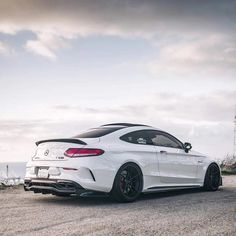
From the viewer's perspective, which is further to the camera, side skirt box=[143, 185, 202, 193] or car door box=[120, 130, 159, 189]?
side skirt box=[143, 185, 202, 193]

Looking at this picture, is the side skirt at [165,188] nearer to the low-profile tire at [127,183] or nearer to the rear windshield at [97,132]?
the low-profile tire at [127,183]

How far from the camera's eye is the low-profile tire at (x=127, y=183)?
853cm

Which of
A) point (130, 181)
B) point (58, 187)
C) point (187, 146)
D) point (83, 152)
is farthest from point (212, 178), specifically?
point (58, 187)

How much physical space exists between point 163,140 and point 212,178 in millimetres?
1825

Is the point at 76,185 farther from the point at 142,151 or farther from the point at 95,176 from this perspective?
the point at 142,151

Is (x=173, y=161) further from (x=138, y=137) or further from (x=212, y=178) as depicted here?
(x=212, y=178)

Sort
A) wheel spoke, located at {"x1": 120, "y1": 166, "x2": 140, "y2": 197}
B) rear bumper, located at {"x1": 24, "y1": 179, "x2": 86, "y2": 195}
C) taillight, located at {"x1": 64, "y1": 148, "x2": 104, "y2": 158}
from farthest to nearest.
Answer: wheel spoke, located at {"x1": 120, "y1": 166, "x2": 140, "y2": 197}
taillight, located at {"x1": 64, "y1": 148, "x2": 104, "y2": 158}
rear bumper, located at {"x1": 24, "y1": 179, "x2": 86, "y2": 195}

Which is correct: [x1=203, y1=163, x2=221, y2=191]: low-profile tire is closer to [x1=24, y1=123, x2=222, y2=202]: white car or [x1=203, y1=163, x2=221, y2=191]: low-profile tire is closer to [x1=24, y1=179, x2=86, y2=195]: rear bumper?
[x1=24, y1=123, x2=222, y2=202]: white car

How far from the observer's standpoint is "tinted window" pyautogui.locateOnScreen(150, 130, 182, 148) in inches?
389

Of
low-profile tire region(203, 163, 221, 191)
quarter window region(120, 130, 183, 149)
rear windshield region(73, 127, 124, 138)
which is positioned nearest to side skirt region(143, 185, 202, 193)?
low-profile tire region(203, 163, 221, 191)

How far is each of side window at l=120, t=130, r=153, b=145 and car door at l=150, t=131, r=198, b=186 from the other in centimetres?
17

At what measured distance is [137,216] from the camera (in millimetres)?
7059

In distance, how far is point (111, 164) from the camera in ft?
28.0

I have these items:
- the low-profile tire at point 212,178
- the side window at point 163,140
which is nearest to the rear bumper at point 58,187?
the side window at point 163,140
